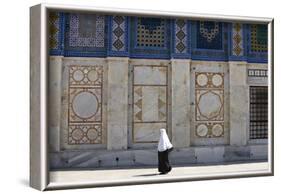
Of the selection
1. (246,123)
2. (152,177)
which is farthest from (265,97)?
(152,177)

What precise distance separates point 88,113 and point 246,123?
8.69 feet

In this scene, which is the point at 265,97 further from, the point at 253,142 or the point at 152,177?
the point at 152,177

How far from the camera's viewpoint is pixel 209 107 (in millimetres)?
7676

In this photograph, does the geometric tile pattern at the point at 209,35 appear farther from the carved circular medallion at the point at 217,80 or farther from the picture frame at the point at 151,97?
A: the carved circular medallion at the point at 217,80

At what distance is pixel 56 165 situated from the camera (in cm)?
643

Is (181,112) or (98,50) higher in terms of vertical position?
(98,50)

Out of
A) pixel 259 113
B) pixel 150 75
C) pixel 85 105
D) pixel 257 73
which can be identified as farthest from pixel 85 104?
pixel 257 73

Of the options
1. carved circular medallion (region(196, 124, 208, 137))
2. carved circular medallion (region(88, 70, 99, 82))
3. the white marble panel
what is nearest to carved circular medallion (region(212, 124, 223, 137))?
carved circular medallion (region(196, 124, 208, 137))

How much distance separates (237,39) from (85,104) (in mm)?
2816

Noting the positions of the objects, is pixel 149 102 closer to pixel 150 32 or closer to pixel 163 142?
pixel 163 142

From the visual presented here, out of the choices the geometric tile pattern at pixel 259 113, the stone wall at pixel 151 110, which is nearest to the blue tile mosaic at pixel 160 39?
the stone wall at pixel 151 110

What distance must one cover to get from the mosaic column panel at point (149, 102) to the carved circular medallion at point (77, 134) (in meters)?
0.91

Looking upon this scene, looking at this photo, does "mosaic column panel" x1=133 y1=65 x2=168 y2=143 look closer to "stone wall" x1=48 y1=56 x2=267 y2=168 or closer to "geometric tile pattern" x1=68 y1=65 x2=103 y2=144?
"stone wall" x1=48 y1=56 x2=267 y2=168

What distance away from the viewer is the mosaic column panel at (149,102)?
24.5 feet
